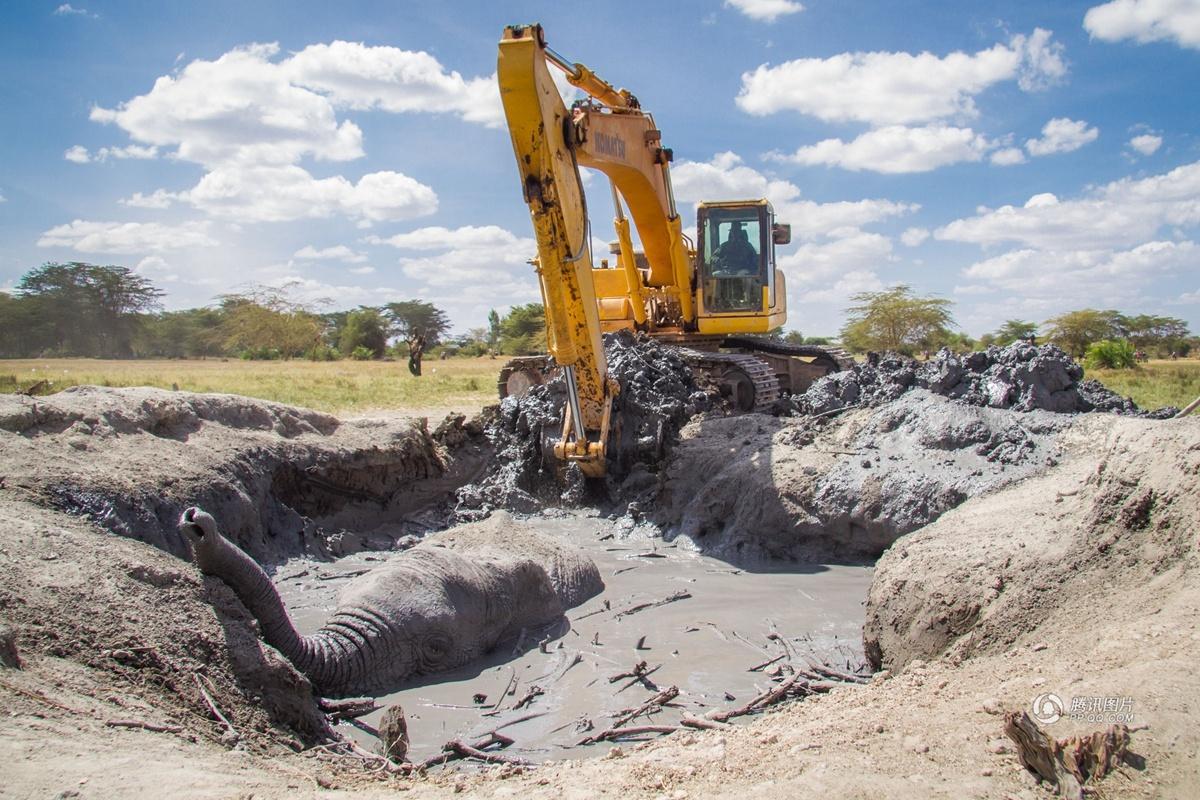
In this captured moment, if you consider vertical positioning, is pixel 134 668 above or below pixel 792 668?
above

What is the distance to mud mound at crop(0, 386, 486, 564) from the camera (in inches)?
250

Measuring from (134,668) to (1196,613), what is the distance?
4212 millimetres

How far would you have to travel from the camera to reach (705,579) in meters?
7.26

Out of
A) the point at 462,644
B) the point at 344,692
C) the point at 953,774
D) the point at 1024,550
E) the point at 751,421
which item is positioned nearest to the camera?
the point at 953,774

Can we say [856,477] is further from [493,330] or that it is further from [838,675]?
[493,330]

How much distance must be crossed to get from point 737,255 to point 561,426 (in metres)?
3.90

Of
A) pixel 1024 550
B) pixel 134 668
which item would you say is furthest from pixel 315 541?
pixel 1024 550

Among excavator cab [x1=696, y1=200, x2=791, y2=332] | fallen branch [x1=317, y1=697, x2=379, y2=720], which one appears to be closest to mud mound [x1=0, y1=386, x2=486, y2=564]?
fallen branch [x1=317, y1=697, x2=379, y2=720]

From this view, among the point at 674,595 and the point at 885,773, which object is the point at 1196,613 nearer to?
the point at 885,773

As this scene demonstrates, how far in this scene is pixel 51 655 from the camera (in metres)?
3.75

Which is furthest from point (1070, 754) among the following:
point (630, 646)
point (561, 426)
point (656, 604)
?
point (561, 426)

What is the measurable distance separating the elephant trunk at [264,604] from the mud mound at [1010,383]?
6002mm

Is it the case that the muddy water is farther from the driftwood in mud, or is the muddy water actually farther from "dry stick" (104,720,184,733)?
the driftwood in mud

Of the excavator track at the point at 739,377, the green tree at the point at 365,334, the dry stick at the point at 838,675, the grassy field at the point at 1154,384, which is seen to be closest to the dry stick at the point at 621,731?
the dry stick at the point at 838,675
